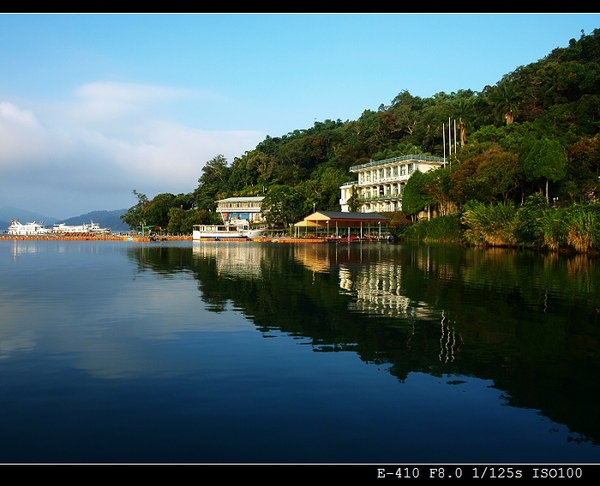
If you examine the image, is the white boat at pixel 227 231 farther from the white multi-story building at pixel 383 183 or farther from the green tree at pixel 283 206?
the white multi-story building at pixel 383 183

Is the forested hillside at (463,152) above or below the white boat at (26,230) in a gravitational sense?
above

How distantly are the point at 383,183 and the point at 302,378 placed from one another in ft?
249

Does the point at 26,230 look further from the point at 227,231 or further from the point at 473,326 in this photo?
the point at 473,326

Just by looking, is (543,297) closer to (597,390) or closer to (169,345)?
(597,390)

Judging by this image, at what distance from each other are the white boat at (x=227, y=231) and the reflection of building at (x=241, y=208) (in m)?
2.63

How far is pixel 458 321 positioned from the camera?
13711 mm

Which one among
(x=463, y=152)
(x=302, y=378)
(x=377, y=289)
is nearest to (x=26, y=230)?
(x=463, y=152)

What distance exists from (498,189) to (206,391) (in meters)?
53.2

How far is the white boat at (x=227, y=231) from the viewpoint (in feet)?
295

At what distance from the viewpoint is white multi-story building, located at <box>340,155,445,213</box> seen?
3061 inches

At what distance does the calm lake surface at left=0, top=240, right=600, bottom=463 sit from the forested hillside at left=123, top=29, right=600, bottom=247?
39599mm

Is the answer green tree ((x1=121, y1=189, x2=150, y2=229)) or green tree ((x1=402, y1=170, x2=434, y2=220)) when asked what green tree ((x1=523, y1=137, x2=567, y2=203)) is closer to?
green tree ((x1=402, y1=170, x2=434, y2=220))

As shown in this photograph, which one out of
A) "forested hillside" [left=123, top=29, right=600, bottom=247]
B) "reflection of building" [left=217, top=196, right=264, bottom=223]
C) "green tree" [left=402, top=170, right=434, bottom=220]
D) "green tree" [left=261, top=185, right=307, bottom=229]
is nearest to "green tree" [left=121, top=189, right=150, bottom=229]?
"forested hillside" [left=123, top=29, right=600, bottom=247]

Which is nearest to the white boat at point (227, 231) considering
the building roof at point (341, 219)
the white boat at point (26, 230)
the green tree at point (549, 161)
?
the building roof at point (341, 219)
